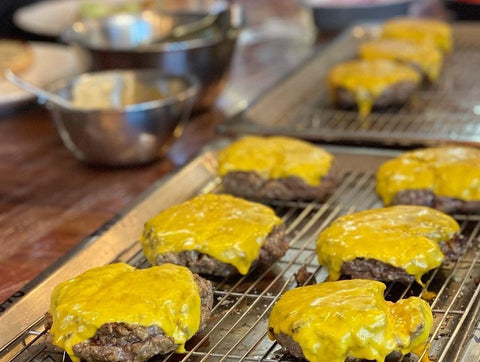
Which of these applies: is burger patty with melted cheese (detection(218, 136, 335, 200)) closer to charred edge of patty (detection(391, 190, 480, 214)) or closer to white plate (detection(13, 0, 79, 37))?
charred edge of patty (detection(391, 190, 480, 214))

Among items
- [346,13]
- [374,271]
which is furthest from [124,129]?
[346,13]

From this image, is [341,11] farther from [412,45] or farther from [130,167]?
[130,167]

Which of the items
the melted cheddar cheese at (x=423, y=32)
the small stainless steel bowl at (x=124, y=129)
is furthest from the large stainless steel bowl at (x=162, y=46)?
the melted cheddar cheese at (x=423, y=32)

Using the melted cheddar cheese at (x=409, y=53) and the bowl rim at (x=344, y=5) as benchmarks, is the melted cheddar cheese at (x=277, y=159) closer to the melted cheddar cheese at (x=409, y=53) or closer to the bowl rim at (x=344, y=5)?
the melted cheddar cheese at (x=409, y=53)

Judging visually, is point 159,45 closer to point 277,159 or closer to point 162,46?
point 162,46

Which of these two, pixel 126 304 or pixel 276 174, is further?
pixel 276 174

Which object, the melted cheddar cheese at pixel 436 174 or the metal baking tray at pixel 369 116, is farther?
the metal baking tray at pixel 369 116
